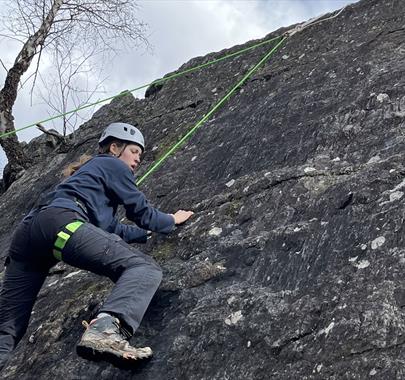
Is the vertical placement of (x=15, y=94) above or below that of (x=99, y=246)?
above

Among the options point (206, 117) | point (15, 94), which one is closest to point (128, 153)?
point (206, 117)

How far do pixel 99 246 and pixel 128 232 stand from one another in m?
0.89

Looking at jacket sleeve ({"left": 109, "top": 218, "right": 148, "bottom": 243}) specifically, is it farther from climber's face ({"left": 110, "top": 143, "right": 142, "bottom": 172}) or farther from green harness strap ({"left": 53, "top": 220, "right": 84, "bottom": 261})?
green harness strap ({"left": 53, "top": 220, "right": 84, "bottom": 261})

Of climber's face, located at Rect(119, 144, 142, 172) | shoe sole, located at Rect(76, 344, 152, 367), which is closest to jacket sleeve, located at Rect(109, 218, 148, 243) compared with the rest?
climber's face, located at Rect(119, 144, 142, 172)

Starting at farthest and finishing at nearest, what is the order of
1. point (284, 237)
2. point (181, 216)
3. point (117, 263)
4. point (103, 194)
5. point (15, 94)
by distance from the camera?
1. point (15, 94)
2. point (181, 216)
3. point (103, 194)
4. point (284, 237)
5. point (117, 263)

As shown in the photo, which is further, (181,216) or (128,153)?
(181,216)

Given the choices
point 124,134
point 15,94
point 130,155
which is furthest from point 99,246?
point 15,94

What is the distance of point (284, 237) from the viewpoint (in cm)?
472

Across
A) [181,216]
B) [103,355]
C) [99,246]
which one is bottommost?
[103,355]

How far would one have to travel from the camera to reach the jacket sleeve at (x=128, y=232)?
5410 mm

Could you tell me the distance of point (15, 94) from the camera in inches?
470

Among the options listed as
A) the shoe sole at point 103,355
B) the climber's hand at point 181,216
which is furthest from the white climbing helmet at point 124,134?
the shoe sole at point 103,355

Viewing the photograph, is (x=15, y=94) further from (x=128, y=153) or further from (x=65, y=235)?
(x=65, y=235)

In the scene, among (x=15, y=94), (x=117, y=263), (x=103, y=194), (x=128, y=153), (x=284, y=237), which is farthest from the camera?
(x=15, y=94)
